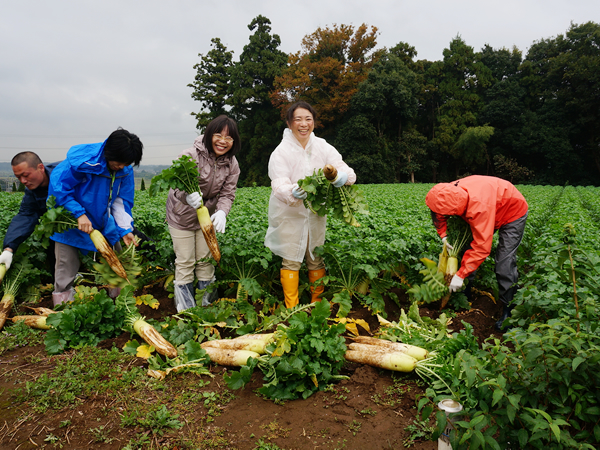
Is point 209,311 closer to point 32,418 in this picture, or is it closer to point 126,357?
point 126,357

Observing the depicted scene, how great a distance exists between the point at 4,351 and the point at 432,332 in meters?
3.76

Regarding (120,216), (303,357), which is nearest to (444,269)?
(303,357)

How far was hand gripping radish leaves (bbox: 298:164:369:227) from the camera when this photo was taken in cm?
336

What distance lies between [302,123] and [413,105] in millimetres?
35438

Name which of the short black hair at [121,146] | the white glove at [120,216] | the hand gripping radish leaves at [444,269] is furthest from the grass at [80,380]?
the hand gripping radish leaves at [444,269]

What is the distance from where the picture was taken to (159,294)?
462cm

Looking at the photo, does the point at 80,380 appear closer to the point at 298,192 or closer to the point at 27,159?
the point at 298,192

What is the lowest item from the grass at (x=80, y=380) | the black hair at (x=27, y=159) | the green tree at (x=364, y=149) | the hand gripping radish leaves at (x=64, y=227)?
the grass at (x=80, y=380)

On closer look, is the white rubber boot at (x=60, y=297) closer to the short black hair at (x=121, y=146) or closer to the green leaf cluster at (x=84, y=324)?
the green leaf cluster at (x=84, y=324)

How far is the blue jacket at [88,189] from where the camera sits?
3.51m

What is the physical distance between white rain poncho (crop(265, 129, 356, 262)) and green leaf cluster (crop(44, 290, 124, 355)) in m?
1.63

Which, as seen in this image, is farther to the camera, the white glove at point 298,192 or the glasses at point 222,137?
the glasses at point 222,137

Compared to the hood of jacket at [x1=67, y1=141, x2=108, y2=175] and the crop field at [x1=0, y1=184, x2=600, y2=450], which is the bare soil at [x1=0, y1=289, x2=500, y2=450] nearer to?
the crop field at [x1=0, y1=184, x2=600, y2=450]

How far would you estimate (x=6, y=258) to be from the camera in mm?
3750
